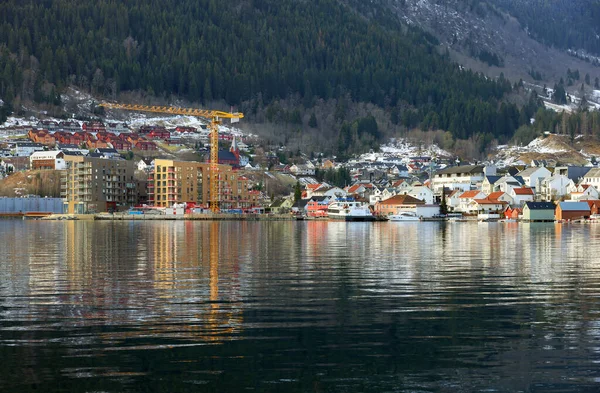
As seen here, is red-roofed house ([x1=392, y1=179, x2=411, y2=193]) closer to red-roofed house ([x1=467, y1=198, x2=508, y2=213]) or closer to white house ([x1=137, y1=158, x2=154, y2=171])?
red-roofed house ([x1=467, y1=198, x2=508, y2=213])

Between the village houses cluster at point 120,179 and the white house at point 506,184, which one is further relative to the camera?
the village houses cluster at point 120,179

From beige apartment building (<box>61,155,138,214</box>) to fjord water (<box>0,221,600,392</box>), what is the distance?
10457 cm

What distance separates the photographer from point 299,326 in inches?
840

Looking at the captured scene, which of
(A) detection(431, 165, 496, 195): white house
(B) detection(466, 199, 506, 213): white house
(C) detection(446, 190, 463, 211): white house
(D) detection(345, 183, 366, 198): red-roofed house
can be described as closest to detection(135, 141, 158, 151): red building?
(D) detection(345, 183, 366, 198): red-roofed house

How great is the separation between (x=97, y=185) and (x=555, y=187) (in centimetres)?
6822

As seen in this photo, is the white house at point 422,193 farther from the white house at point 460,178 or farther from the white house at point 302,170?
the white house at point 302,170

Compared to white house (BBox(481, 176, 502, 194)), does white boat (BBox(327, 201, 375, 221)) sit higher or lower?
lower

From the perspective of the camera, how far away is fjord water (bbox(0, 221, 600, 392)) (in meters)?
16.6

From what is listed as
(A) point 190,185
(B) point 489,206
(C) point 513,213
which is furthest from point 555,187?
(A) point 190,185

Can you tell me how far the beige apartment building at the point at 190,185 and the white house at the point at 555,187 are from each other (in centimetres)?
4567

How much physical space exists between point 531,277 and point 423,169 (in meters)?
162

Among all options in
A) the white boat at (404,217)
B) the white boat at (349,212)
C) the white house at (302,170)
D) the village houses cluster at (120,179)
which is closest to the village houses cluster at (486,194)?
the white boat at (404,217)

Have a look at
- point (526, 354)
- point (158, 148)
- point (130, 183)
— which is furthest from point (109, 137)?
point (526, 354)

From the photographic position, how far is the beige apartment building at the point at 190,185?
14000 cm
